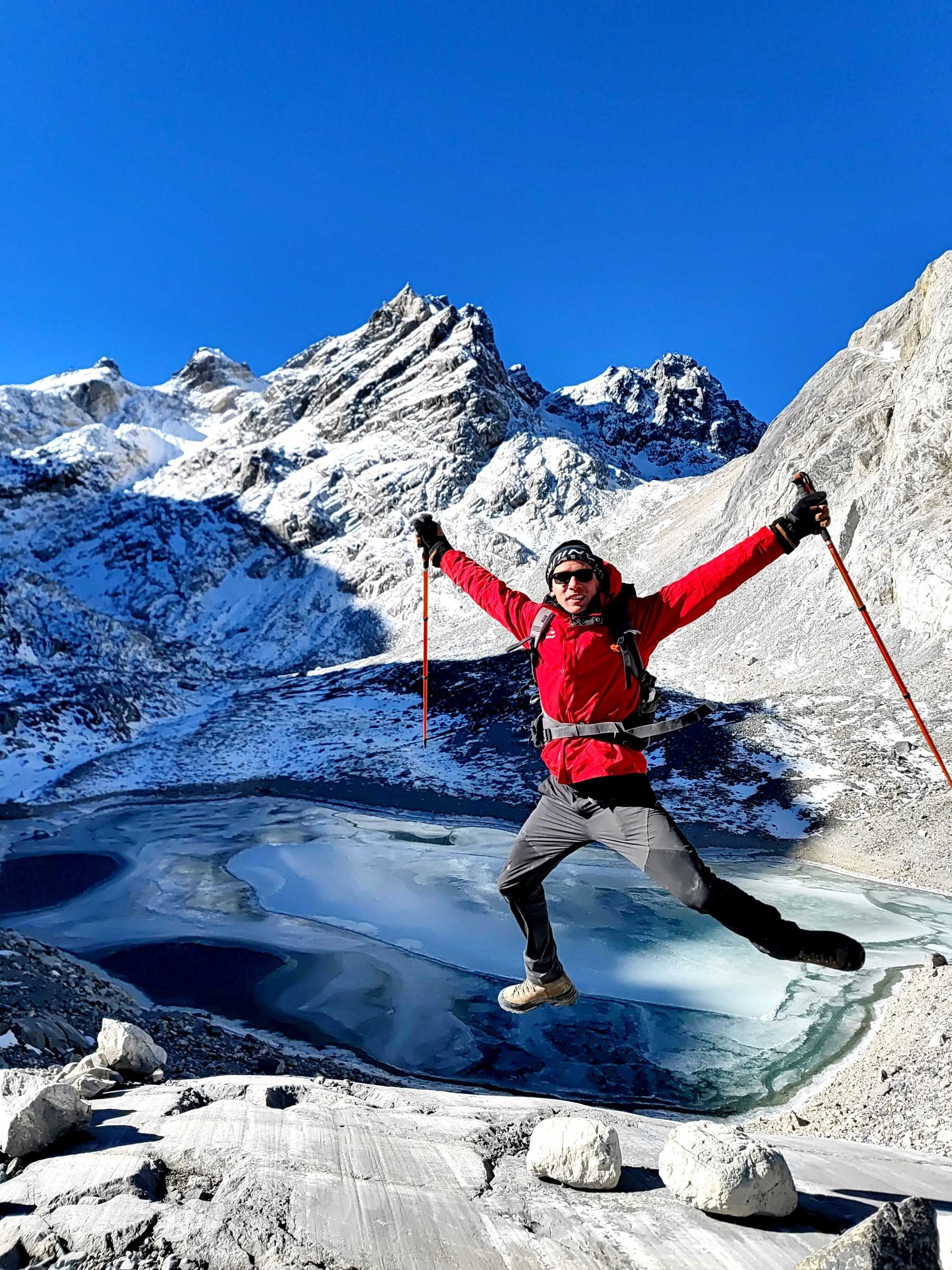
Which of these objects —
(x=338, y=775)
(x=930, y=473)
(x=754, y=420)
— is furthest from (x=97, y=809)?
(x=754, y=420)

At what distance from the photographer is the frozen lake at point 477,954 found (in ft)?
29.8

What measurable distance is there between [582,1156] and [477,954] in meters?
9.76

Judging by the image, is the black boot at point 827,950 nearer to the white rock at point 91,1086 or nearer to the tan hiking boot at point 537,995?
the tan hiking boot at point 537,995

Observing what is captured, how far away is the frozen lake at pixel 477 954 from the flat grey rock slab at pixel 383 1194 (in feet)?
16.1

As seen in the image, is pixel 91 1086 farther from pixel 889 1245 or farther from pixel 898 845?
pixel 898 845

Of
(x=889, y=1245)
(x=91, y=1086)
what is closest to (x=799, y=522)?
(x=889, y=1245)

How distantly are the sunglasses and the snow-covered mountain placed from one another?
21567 mm

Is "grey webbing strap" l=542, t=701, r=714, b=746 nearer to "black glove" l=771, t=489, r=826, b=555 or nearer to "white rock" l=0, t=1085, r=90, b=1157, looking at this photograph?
"black glove" l=771, t=489, r=826, b=555

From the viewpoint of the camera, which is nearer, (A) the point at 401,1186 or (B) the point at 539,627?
(A) the point at 401,1186

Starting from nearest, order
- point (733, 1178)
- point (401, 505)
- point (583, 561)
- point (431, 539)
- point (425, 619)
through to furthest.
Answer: point (733, 1178)
point (583, 561)
point (431, 539)
point (425, 619)
point (401, 505)

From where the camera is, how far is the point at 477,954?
1266 centimetres

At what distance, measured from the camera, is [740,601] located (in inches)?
1398

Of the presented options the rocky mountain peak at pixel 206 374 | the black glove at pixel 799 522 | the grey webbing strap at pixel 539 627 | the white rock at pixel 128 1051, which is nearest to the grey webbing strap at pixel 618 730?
the grey webbing strap at pixel 539 627

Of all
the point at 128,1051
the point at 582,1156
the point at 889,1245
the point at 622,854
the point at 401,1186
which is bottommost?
the point at 128,1051
